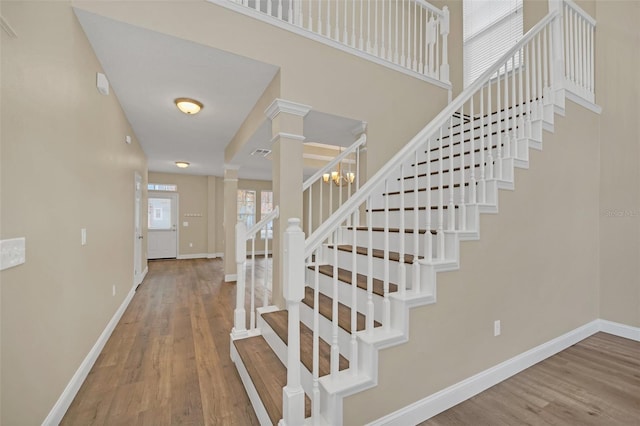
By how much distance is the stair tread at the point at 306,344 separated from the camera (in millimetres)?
1640

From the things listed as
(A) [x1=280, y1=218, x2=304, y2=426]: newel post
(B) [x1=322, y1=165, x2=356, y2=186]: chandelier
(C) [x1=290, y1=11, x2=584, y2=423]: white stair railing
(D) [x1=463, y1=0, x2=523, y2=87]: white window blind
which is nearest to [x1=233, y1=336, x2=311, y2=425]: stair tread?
(A) [x1=280, y1=218, x2=304, y2=426]: newel post

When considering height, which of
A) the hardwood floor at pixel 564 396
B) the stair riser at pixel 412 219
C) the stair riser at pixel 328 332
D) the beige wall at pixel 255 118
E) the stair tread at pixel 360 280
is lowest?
the hardwood floor at pixel 564 396

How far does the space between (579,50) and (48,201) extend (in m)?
4.88

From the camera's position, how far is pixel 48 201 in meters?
1.62

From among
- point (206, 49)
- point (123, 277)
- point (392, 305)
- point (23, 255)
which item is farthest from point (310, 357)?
point (123, 277)

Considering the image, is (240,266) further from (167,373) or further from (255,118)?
(255,118)

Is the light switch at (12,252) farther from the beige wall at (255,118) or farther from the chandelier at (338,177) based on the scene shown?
the chandelier at (338,177)

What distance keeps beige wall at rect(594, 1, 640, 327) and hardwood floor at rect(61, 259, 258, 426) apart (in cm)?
384

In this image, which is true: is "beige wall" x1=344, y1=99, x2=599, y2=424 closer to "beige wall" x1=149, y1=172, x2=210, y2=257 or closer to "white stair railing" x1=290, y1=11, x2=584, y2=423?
"white stair railing" x1=290, y1=11, x2=584, y2=423

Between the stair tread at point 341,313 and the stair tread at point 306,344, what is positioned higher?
the stair tread at point 341,313

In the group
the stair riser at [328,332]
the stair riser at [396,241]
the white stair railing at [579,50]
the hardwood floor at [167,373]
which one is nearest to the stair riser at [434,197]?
the stair riser at [396,241]

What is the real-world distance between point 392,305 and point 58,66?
99.0 inches

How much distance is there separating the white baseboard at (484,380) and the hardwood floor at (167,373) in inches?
37.0

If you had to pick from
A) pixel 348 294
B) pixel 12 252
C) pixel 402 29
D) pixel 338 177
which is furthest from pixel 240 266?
pixel 402 29
